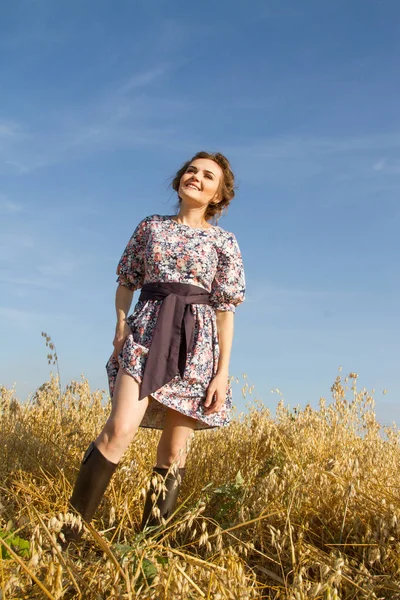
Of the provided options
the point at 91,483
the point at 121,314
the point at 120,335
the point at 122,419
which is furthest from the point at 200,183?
the point at 91,483

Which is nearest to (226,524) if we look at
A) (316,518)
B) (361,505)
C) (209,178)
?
(316,518)

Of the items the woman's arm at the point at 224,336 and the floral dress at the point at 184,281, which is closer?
the floral dress at the point at 184,281

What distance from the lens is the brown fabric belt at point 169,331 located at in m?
2.81

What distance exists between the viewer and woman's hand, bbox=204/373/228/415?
299cm

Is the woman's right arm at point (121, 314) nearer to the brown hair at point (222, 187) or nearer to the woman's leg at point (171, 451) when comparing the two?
the woman's leg at point (171, 451)

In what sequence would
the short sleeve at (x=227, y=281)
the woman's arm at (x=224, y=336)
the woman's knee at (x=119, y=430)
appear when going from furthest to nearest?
the short sleeve at (x=227, y=281)
the woman's arm at (x=224, y=336)
the woman's knee at (x=119, y=430)

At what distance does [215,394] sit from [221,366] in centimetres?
15

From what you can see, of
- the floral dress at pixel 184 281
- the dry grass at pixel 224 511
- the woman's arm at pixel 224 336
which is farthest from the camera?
the woman's arm at pixel 224 336

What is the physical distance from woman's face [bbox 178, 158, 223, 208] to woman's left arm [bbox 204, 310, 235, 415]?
0.63 m

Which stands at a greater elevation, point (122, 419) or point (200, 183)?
point (200, 183)

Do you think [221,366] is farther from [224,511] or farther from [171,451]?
[224,511]

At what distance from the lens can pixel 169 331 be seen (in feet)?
9.66

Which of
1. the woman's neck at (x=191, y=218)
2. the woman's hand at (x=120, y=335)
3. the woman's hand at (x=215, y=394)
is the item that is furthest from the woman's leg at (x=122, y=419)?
the woman's neck at (x=191, y=218)

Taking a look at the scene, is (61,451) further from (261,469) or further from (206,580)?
(206,580)
